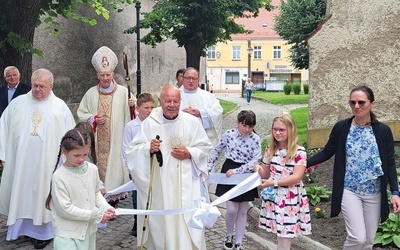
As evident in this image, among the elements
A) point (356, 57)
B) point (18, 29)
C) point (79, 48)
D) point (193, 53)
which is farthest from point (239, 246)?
point (79, 48)

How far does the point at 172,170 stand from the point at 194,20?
1495cm

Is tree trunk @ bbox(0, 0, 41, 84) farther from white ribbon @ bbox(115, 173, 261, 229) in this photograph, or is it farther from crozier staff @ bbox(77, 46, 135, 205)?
white ribbon @ bbox(115, 173, 261, 229)

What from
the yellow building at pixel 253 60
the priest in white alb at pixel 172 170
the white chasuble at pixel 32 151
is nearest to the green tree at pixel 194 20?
the white chasuble at pixel 32 151

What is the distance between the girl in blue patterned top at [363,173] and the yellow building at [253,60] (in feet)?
193

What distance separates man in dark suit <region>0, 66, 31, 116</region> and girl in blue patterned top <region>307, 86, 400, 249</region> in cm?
462

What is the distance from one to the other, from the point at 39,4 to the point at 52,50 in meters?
10.5

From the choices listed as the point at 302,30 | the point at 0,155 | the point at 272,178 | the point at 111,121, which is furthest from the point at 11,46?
the point at 302,30

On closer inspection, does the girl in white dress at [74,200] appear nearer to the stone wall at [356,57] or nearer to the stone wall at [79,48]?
the stone wall at [356,57]

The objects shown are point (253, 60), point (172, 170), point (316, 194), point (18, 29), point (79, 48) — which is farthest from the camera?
point (253, 60)

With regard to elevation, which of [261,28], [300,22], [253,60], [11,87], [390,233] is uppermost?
[261,28]

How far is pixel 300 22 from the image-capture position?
21125 mm

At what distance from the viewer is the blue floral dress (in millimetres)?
4504

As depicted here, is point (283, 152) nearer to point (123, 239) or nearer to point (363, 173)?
point (363, 173)

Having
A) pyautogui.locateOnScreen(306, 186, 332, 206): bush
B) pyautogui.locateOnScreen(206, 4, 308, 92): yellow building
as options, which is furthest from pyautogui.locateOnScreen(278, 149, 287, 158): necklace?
pyautogui.locateOnScreen(206, 4, 308, 92): yellow building
